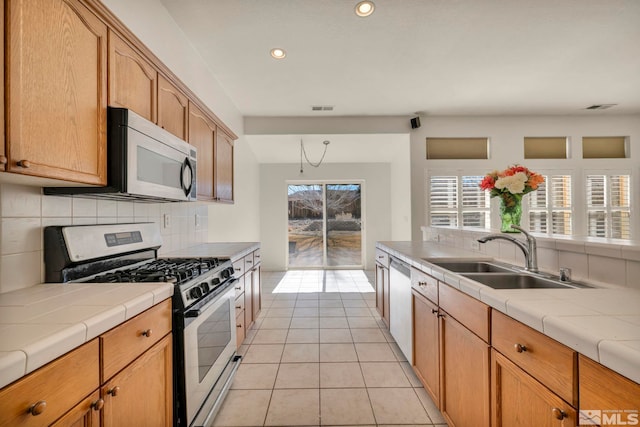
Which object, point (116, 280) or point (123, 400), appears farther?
point (116, 280)

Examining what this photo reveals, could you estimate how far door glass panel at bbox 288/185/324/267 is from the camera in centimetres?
581

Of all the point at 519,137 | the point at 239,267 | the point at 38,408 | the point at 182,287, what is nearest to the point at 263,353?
the point at 239,267

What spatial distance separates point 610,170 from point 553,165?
90cm

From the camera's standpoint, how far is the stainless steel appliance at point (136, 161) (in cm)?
127

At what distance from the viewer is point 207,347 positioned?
154 centimetres

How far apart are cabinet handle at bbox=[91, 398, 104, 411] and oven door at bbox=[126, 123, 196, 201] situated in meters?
0.84

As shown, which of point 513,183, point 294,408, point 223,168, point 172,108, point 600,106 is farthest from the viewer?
point 600,106

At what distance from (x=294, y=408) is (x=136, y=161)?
1.68 m

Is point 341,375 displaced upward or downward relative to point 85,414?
downward

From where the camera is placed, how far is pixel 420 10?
2.03 meters

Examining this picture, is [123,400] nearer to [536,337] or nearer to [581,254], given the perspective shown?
[536,337]

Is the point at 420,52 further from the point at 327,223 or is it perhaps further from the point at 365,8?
the point at 327,223

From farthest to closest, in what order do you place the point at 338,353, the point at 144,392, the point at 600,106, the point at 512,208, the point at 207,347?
1. the point at 600,106
2. the point at 338,353
3. the point at 512,208
4. the point at 207,347
5. the point at 144,392

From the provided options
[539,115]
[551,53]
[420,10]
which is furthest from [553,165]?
[420,10]
